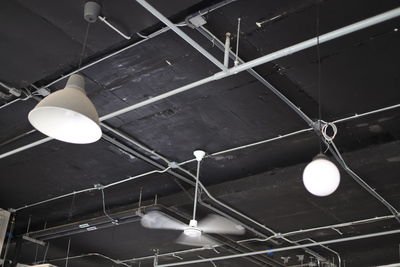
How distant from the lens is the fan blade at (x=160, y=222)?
5898 millimetres

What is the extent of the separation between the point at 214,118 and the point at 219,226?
82.5 inches

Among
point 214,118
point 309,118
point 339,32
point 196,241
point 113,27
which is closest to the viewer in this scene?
point 339,32

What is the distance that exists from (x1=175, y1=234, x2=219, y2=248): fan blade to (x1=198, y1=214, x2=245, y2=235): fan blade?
5.8 inches

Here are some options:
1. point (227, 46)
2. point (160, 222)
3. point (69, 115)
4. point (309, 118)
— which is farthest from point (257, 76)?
point (160, 222)

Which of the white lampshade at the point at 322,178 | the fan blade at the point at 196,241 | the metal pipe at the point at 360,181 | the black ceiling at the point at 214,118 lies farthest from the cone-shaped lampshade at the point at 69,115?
the fan blade at the point at 196,241

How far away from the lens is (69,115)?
2.96 metres

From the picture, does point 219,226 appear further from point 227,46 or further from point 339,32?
point 339,32

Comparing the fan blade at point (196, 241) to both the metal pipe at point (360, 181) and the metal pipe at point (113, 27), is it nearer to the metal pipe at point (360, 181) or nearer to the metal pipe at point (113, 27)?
the metal pipe at point (360, 181)

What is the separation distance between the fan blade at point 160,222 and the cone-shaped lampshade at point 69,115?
9.46 feet

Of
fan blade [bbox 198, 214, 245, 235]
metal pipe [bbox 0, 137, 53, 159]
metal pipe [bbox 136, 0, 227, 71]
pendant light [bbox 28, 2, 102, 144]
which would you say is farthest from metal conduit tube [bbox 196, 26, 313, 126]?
fan blade [bbox 198, 214, 245, 235]

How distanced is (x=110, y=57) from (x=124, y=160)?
1652mm

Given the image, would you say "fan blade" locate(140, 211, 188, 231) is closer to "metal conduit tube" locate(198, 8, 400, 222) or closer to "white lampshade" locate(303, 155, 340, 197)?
"metal conduit tube" locate(198, 8, 400, 222)

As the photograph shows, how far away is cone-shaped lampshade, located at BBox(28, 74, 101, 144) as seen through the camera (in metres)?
2.83

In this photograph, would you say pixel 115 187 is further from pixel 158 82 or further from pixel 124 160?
pixel 158 82
